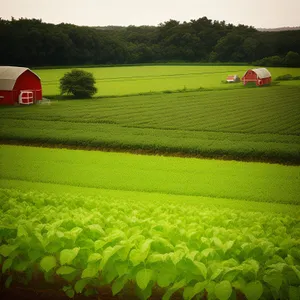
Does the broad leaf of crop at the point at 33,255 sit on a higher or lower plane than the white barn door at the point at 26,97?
lower

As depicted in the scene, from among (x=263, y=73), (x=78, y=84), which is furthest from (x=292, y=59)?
(x=78, y=84)

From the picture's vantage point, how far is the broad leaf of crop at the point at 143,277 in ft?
7.82

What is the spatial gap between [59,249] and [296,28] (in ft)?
15.0

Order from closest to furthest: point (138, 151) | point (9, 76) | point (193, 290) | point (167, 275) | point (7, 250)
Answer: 1. point (193, 290)
2. point (167, 275)
3. point (7, 250)
4. point (9, 76)
5. point (138, 151)

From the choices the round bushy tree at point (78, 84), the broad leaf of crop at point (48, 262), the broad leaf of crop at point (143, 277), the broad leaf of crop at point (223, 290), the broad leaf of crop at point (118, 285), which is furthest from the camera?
the round bushy tree at point (78, 84)

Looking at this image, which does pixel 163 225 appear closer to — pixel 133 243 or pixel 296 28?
pixel 133 243

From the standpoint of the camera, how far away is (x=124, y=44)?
6.29 meters

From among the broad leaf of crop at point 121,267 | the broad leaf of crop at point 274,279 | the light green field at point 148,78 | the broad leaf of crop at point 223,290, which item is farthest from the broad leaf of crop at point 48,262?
the light green field at point 148,78

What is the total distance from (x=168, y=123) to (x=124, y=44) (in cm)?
141

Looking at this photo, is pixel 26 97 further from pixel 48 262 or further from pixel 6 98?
pixel 48 262

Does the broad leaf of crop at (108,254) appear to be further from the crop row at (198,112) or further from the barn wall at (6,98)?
the barn wall at (6,98)

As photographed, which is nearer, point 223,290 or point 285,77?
point 223,290

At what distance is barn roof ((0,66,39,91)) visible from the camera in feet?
20.6

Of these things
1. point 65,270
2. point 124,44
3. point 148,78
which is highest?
point 124,44
